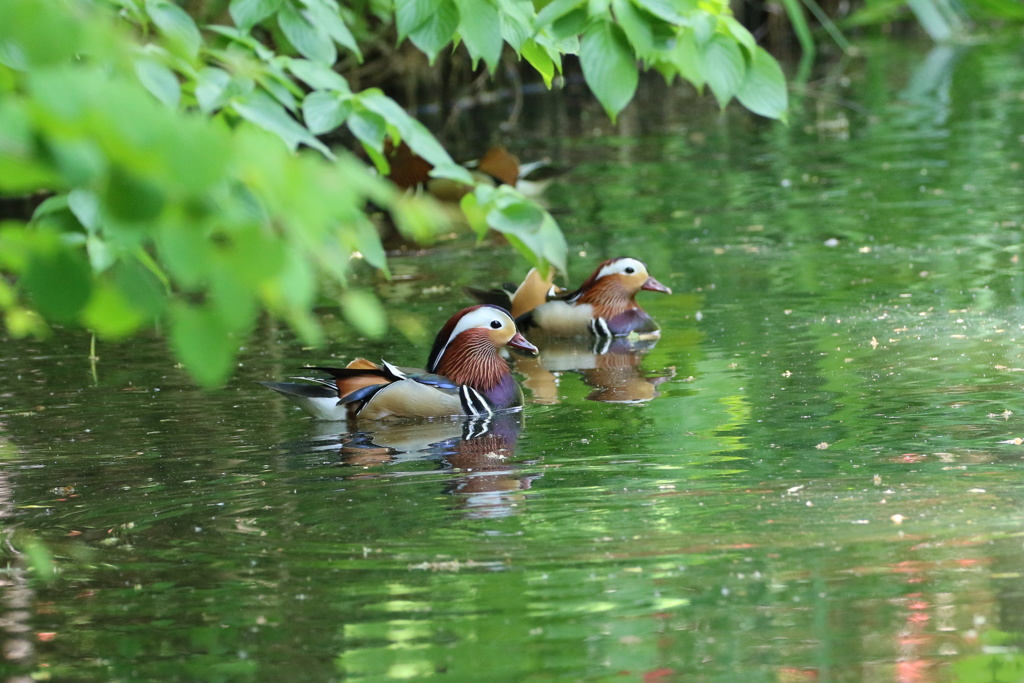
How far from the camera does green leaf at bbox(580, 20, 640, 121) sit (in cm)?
404

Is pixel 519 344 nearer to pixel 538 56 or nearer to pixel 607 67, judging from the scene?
pixel 538 56

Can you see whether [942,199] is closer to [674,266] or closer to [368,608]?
[674,266]

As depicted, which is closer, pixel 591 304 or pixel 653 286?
pixel 591 304

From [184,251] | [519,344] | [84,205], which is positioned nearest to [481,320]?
[519,344]

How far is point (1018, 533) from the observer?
15.3 ft

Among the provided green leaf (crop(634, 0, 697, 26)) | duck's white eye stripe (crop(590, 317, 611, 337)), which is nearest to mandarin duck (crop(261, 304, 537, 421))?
duck's white eye stripe (crop(590, 317, 611, 337))

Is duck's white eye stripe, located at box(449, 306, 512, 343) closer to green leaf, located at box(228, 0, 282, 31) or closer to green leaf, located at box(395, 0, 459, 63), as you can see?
green leaf, located at box(228, 0, 282, 31)

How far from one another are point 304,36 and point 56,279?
111 inches

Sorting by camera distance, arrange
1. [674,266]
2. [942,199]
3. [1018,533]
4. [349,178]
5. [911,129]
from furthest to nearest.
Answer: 1. [911,129]
2. [942,199]
3. [674,266]
4. [1018,533]
5. [349,178]

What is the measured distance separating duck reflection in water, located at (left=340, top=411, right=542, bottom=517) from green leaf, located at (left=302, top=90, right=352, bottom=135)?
1494mm

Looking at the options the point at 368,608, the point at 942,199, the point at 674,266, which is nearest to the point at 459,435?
the point at 368,608

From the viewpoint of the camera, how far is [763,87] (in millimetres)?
4492

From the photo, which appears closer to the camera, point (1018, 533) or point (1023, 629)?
point (1023, 629)

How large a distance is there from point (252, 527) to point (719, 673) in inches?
79.6
